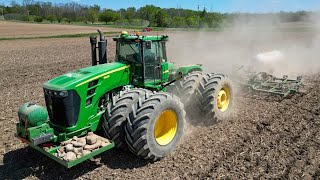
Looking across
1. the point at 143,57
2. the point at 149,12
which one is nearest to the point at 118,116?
the point at 143,57

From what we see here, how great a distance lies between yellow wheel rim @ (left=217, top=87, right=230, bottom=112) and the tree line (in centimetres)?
293

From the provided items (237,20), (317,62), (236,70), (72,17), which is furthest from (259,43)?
(72,17)

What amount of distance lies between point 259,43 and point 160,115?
21.7 meters

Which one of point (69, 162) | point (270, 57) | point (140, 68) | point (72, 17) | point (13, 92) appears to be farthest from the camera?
point (72, 17)

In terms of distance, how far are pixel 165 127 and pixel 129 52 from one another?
196 centimetres

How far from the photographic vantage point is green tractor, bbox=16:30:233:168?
5.94 meters

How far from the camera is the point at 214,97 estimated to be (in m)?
8.04

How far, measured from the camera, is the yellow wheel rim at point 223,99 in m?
8.63

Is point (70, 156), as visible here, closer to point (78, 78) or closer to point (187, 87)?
point (78, 78)

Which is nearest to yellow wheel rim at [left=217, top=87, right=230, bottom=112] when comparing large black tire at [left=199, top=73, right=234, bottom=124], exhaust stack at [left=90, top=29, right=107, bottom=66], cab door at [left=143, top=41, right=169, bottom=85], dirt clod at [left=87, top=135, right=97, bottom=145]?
large black tire at [left=199, top=73, right=234, bottom=124]

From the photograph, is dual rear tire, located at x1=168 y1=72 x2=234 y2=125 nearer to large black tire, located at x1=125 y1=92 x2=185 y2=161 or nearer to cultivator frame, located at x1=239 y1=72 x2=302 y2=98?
large black tire, located at x1=125 y1=92 x2=185 y2=161

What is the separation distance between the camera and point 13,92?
1221 cm

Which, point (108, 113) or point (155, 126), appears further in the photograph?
point (155, 126)

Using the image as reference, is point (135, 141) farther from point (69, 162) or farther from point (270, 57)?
point (270, 57)
